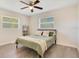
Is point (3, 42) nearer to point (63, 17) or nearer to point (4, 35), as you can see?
point (4, 35)

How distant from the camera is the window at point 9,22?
A: 454cm

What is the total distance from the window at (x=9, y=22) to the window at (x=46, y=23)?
2.08 meters

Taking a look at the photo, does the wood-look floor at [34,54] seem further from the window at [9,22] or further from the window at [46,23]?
the window at [46,23]

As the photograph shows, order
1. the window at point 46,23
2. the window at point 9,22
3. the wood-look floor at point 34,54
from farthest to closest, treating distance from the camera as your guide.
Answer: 1. the window at point 46,23
2. the window at point 9,22
3. the wood-look floor at point 34,54

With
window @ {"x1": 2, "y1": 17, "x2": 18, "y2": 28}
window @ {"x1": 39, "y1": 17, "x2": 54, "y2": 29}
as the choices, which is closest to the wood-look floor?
window @ {"x1": 2, "y1": 17, "x2": 18, "y2": 28}

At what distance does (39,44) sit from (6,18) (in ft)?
11.3

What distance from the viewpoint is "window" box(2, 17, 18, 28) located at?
454 centimetres

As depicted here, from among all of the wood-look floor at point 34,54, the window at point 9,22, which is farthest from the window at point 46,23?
the wood-look floor at point 34,54

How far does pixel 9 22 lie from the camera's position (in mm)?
4883

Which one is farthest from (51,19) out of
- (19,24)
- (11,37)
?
(11,37)

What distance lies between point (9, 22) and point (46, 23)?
2.87 metres

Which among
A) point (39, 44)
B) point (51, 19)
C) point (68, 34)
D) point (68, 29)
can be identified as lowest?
point (39, 44)

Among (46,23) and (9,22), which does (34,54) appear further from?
(9,22)

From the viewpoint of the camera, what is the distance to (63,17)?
427 cm
